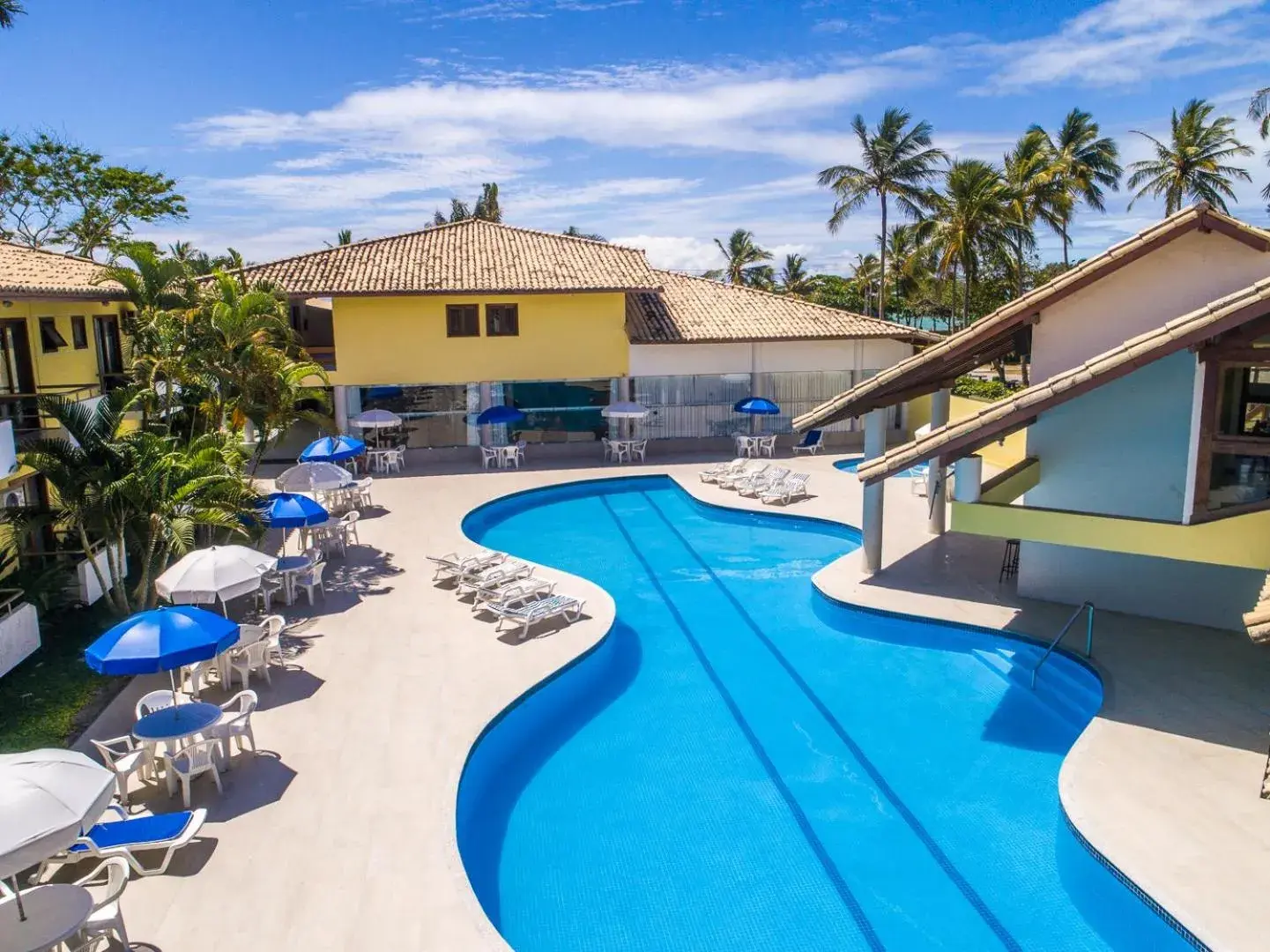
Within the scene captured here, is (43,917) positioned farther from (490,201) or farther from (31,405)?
(490,201)

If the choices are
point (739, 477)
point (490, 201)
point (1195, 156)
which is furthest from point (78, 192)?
point (1195, 156)

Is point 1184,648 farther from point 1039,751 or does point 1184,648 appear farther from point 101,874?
point 101,874

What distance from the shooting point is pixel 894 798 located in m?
10.2

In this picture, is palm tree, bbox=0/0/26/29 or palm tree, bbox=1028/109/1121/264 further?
palm tree, bbox=1028/109/1121/264

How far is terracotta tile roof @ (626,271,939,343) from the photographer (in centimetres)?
2931

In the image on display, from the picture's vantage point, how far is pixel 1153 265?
42.5 ft

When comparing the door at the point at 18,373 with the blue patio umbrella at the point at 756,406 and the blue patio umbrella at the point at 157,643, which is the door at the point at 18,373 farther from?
the blue patio umbrella at the point at 756,406

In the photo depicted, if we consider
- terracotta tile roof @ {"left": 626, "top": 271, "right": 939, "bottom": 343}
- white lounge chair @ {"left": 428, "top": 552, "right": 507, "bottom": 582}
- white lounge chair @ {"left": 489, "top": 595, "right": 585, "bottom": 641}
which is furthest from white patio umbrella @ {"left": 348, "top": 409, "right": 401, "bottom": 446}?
white lounge chair @ {"left": 489, "top": 595, "right": 585, "bottom": 641}

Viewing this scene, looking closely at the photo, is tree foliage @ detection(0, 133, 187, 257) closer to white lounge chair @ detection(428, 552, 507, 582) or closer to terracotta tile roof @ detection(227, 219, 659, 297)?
terracotta tile roof @ detection(227, 219, 659, 297)

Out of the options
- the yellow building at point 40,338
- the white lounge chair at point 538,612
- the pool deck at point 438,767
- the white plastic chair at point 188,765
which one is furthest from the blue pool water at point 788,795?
the yellow building at point 40,338

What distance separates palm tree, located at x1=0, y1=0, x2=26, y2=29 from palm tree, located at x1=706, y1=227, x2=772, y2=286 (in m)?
48.6

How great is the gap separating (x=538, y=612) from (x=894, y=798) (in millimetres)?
6032

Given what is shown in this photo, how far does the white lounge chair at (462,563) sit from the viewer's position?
16500mm

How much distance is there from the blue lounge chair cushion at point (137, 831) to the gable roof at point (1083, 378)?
9.97 meters
